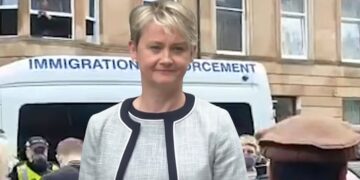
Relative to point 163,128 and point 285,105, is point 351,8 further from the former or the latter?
point 163,128

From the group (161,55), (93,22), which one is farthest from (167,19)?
(93,22)

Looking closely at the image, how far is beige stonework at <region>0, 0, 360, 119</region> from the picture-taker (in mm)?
21875

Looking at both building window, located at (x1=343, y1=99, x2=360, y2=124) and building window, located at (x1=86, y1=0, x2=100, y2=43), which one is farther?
building window, located at (x1=343, y1=99, x2=360, y2=124)

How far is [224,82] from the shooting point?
431 inches

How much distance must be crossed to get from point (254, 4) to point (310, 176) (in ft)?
72.3

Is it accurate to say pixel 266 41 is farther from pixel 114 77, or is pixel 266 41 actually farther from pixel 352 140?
pixel 352 140

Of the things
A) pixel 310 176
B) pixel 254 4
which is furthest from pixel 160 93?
pixel 254 4

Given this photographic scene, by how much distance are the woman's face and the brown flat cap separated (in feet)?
1.21

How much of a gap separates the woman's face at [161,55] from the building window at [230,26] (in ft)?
68.5

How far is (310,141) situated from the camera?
2.86 meters

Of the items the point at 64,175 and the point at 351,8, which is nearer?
the point at 64,175

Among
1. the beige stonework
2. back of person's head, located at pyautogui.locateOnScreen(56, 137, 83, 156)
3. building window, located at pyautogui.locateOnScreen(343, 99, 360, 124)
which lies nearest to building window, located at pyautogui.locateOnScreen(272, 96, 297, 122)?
the beige stonework

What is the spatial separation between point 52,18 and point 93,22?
1590 mm

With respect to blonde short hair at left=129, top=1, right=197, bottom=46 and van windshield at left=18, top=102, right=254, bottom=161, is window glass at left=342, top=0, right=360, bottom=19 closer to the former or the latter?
van windshield at left=18, top=102, right=254, bottom=161
